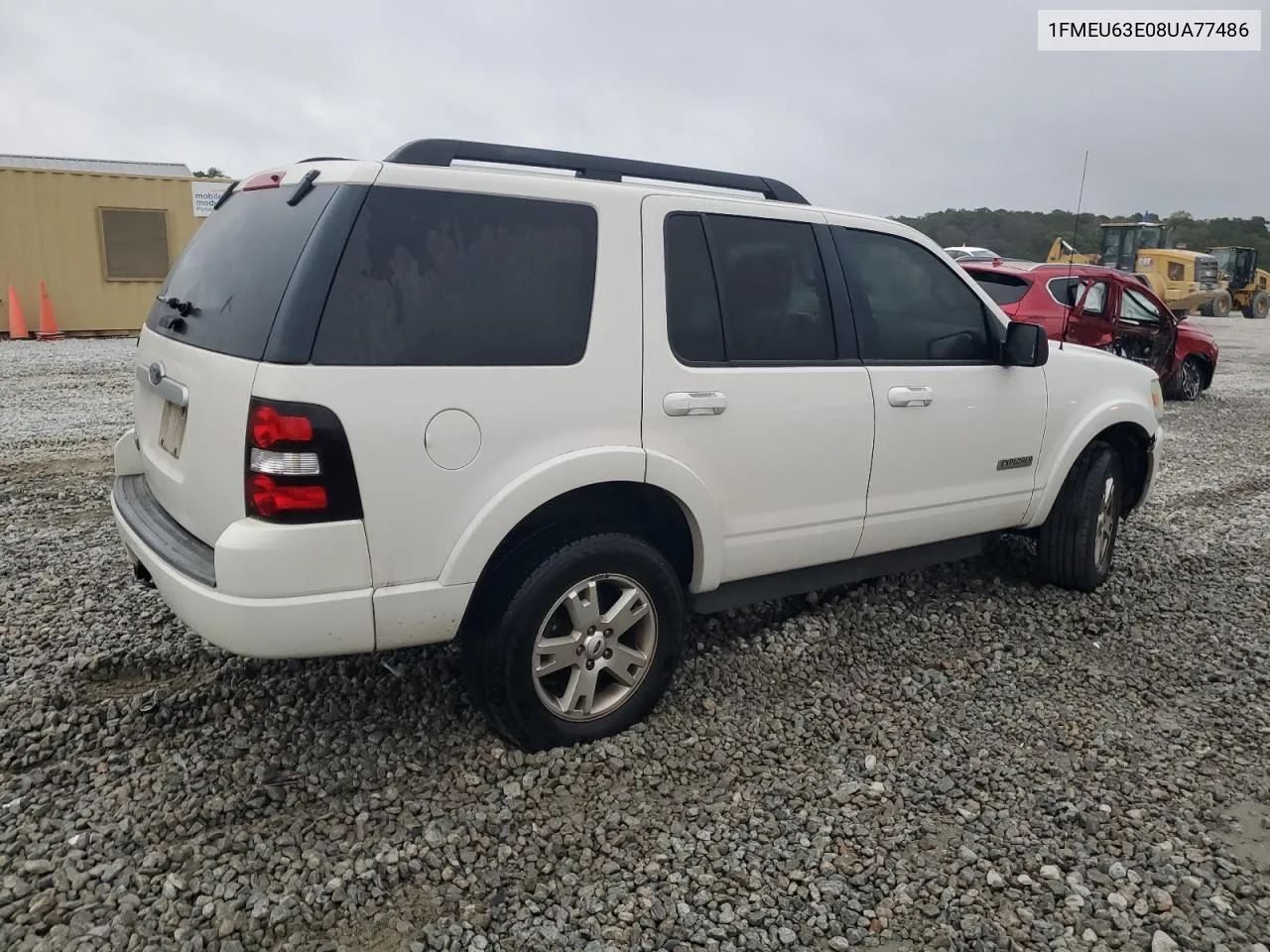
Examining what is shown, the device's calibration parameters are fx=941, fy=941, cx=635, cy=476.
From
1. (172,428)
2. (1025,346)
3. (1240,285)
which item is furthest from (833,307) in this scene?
(1240,285)

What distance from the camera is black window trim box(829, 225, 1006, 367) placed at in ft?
12.4

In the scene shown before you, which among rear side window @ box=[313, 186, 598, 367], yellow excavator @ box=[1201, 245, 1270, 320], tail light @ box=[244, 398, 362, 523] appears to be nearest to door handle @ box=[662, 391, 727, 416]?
rear side window @ box=[313, 186, 598, 367]

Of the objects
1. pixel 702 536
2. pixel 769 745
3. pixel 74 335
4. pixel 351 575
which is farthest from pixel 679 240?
pixel 74 335

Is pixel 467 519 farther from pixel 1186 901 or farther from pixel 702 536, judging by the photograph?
pixel 1186 901

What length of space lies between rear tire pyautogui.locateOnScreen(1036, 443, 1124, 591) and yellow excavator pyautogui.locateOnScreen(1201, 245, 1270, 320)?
30.3 metres

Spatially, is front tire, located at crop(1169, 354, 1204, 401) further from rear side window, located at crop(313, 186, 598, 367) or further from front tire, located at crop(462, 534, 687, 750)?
rear side window, located at crop(313, 186, 598, 367)

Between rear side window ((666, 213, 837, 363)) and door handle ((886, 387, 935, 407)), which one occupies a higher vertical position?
rear side window ((666, 213, 837, 363))

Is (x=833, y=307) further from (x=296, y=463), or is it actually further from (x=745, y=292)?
(x=296, y=463)

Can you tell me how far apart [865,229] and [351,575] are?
2.51 m

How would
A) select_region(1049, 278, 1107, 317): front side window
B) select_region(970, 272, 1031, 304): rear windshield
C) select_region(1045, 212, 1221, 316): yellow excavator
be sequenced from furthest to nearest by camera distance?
select_region(1045, 212, 1221, 316): yellow excavator
select_region(1049, 278, 1107, 317): front side window
select_region(970, 272, 1031, 304): rear windshield

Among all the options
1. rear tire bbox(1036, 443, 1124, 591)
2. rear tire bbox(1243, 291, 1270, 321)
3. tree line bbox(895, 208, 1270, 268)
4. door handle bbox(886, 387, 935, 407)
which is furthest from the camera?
tree line bbox(895, 208, 1270, 268)

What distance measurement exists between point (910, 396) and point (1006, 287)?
7.86 metres

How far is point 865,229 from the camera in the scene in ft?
12.8

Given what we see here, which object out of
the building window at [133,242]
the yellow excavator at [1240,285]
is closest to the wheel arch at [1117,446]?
the building window at [133,242]
